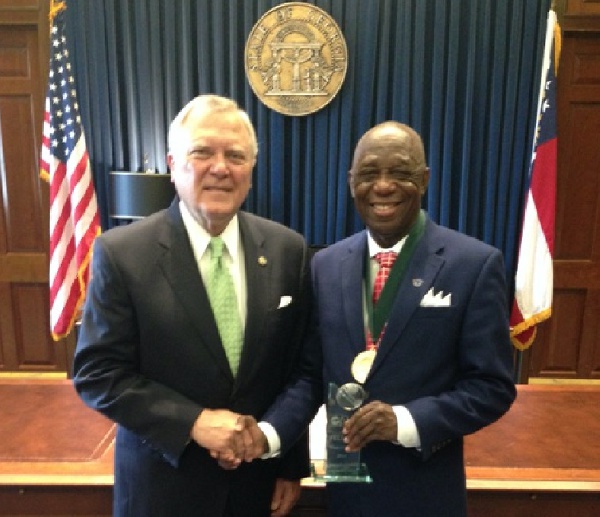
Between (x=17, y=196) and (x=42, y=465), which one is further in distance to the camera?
(x=17, y=196)

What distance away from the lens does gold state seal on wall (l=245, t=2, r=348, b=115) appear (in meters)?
3.58

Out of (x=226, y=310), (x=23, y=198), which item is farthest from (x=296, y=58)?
(x=226, y=310)

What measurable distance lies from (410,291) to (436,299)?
6 cm

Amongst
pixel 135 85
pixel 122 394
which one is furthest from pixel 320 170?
pixel 122 394

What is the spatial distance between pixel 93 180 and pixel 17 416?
7.21 ft

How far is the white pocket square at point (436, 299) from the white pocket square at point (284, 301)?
329mm

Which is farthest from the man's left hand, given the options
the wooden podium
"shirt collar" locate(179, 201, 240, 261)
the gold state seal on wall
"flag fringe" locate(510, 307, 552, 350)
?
the gold state seal on wall

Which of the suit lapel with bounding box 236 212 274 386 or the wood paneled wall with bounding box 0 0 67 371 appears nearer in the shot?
the suit lapel with bounding box 236 212 274 386

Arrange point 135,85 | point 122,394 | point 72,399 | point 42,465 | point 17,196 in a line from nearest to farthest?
1. point 122,394
2. point 42,465
3. point 72,399
4. point 135,85
5. point 17,196

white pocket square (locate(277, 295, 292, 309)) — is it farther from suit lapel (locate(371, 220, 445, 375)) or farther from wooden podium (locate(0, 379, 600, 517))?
wooden podium (locate(0, 379, 600, 517))

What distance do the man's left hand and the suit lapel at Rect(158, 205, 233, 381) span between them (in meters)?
0.31

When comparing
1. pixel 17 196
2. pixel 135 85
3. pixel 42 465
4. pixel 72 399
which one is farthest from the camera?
pixel 17 196

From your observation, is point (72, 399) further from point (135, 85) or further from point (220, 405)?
point (135, 85)

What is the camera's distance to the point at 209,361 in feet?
4.23
